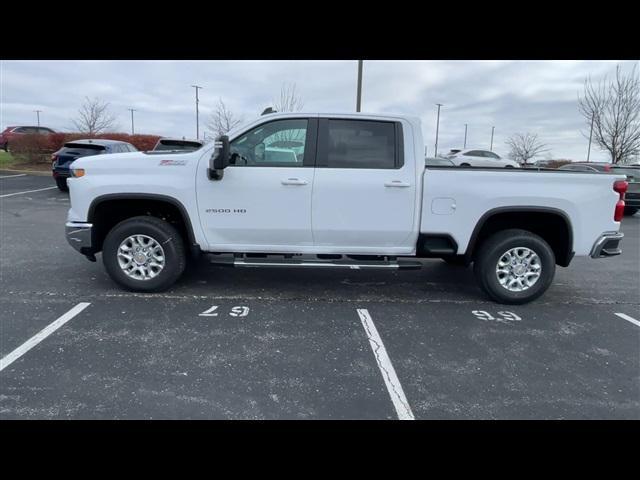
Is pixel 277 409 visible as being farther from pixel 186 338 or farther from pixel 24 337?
pixel 24 337

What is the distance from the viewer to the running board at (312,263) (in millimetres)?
4555

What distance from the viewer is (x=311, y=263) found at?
4605 mm

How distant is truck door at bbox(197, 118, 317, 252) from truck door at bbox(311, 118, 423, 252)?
0.49ft

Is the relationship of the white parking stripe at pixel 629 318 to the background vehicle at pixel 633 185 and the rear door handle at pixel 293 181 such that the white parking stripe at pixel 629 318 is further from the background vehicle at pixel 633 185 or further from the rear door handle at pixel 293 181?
the background vehicle at pixel 633 185

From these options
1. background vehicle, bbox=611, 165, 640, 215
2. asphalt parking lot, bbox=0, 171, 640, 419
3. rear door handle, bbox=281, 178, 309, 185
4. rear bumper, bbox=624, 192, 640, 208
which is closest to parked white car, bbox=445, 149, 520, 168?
background vehicle, bbox=611, 165, 640, 215

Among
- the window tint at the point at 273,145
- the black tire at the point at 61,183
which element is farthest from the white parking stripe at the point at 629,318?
the black tire at the point at 61,183

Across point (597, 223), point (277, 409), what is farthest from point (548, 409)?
point (597, 223)

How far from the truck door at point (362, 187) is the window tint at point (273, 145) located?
9.0 inches

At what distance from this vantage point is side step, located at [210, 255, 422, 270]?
455 centimetres

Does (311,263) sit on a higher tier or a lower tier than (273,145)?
lower

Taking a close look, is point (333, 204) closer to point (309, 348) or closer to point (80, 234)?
point (309, 348)

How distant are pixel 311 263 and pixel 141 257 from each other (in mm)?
1905

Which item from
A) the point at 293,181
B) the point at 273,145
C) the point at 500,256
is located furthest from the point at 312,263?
the point at 500,256

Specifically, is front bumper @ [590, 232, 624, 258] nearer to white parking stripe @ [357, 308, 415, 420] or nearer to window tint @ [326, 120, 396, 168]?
window tint @ [326, 120, 396, 168]
